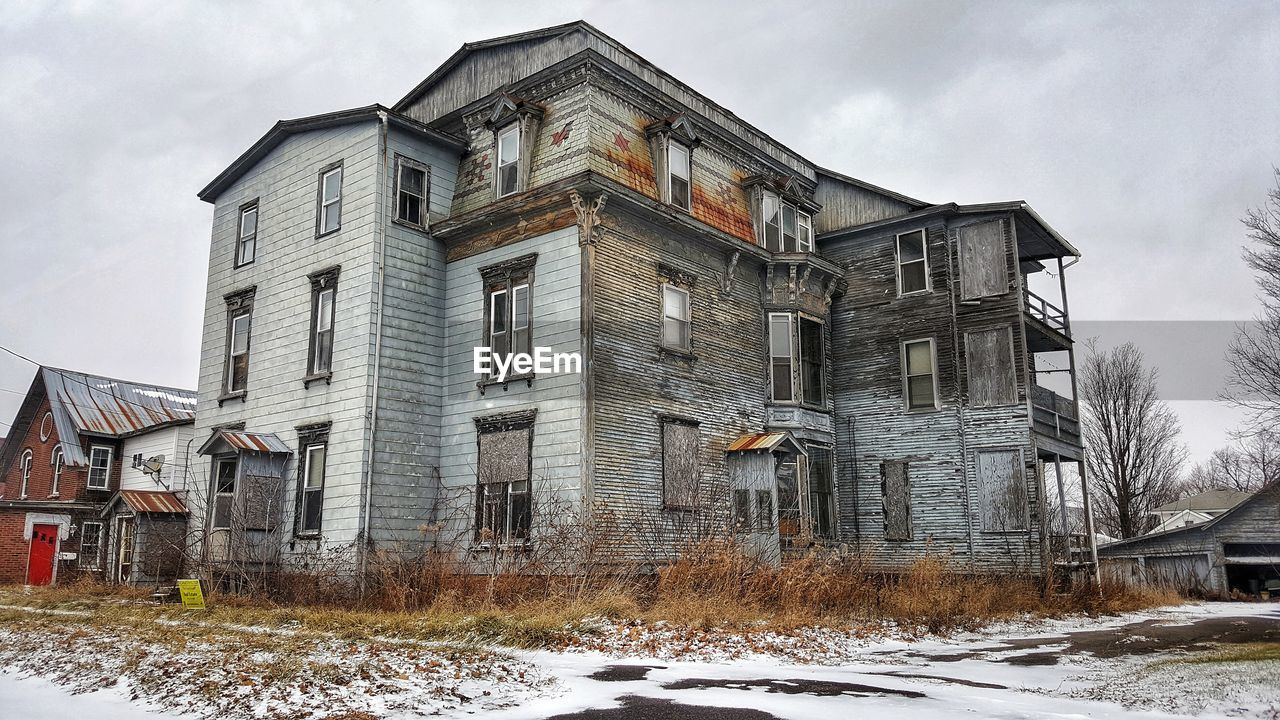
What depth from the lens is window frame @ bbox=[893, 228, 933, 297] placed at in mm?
26000

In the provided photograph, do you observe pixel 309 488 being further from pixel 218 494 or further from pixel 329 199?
pixel 329 199

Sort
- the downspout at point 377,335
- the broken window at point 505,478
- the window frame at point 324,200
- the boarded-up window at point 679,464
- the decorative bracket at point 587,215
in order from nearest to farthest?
the downspout at point 377,335 < the broken window at point 505,478 < the decorative bracket at point 587,215 < the boarded-up window at point 679,464 < the window frame at point 324,200

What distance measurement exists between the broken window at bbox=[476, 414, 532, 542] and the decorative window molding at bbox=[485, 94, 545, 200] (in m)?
5.66

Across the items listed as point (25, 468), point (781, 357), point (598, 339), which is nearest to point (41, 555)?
point (25, 468)

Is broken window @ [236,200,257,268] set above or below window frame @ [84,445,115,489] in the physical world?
above

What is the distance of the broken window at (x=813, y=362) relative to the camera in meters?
25.7

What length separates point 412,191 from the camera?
21969 mm

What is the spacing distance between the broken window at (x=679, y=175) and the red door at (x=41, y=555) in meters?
27.2

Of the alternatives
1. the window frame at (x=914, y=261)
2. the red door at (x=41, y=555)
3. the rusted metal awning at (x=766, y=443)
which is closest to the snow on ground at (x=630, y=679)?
the rusted metal awning at (x=766, y=443)

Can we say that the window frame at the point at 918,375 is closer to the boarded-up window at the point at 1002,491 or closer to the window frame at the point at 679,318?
the boarded-up window at the point at 1002,491

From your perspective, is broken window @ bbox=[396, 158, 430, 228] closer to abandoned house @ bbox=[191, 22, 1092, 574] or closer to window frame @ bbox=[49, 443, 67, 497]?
abandoned house @ bbox=[191, 22, 1092, 574]

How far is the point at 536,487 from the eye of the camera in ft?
62.8

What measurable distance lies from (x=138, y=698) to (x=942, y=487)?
819 inches

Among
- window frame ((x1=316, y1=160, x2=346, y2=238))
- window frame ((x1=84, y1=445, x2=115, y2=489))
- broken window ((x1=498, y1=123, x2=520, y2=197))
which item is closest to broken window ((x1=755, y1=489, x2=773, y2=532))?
broken window ((x1=498, y1=123, x2=520, y2=197))
